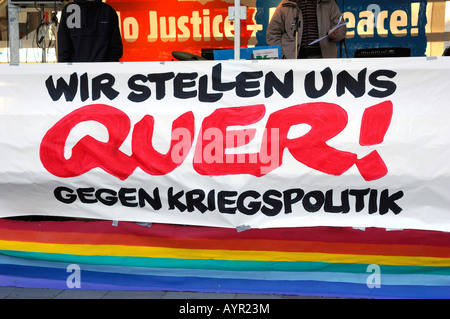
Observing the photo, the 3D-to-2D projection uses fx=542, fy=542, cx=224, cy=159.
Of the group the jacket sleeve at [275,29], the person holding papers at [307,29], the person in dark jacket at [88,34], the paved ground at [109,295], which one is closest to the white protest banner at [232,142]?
the paved ground at [109,295]

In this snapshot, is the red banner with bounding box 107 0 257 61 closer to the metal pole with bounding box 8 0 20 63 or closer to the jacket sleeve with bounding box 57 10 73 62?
the metal pole with bounding box 8 0 20 63

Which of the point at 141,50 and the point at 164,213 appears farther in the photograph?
the point at 141,50

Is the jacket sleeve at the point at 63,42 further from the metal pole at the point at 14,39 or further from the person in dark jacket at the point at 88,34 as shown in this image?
the metal pole at the point at 14,39

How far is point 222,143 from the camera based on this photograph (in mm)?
3770

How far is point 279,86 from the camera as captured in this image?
12.4ft

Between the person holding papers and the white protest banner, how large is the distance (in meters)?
1.74

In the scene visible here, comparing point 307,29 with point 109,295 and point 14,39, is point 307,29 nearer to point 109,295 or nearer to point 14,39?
point 14,39

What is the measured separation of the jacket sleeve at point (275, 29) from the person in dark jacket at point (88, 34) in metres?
1.57

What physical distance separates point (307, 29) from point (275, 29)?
36 centimetres

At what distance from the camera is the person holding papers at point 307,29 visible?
17.7 ft

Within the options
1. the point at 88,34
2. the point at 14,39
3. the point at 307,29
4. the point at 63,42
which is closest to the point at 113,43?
the point at 88,34

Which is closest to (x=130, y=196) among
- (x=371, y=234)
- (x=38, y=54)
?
(x=371, y=234)
